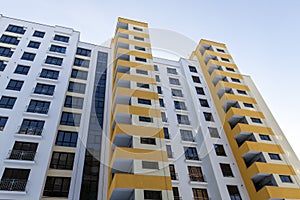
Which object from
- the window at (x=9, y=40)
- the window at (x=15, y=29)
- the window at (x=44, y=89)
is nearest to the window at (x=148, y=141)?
the window at (x=44, y=89)

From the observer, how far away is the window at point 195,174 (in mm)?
22486

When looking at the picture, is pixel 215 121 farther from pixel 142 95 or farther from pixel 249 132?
pixel 142 95

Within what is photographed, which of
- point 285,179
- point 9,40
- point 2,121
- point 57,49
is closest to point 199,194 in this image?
point 285,179

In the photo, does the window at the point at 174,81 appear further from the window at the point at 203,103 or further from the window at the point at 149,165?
the window at the point at 149,165

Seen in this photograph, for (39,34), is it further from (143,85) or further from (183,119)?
(183,119)

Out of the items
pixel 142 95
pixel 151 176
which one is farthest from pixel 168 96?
pixel 151 176

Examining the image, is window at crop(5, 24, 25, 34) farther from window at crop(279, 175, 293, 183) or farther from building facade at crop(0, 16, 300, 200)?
window at crop(279, 175, 293, 183)

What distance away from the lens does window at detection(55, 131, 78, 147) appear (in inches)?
850

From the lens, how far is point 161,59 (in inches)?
1380

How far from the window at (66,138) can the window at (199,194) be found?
12547mm

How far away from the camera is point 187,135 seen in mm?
25984

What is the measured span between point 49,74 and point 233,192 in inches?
925

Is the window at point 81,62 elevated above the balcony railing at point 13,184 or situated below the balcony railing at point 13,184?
above

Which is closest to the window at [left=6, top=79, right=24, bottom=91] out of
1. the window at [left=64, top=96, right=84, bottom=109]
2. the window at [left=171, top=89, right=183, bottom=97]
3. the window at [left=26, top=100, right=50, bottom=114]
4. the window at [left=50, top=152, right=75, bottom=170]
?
the window at [left=26, top=100, right=50, bottom=114]
